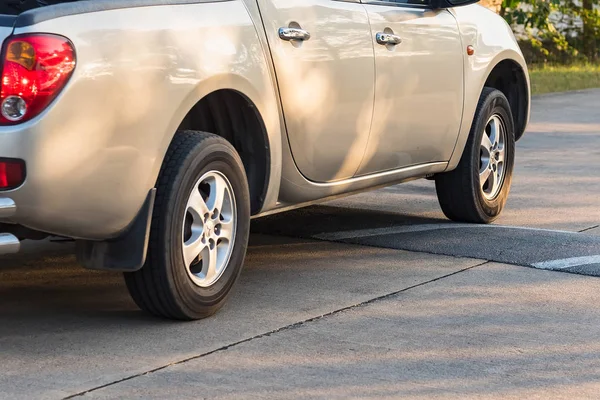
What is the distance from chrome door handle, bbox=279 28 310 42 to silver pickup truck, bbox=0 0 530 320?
1 cm

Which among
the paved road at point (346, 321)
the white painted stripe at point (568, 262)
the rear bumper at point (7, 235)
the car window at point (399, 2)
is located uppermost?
the car window at point (399, 2)

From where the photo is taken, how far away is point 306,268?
610 cm

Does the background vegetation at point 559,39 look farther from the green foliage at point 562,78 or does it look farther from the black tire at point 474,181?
the black tire at point 474,181

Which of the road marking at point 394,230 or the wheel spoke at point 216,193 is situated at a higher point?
the wheel spoke at point 216,193

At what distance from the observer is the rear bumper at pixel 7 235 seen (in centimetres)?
430

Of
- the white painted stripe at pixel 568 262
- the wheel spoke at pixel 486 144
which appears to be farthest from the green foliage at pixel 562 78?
the white painted stripe at pixel 568 262

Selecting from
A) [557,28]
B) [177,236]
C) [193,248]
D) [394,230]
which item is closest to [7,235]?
[177,236]

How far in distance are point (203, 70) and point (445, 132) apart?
7.09 ft

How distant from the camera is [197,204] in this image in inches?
196

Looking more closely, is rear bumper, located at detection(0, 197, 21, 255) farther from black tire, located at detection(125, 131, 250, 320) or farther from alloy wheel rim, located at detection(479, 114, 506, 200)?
alloy wheel rim, located at detection(479, 114, 506, 200)

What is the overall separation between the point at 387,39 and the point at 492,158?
5.21 ft

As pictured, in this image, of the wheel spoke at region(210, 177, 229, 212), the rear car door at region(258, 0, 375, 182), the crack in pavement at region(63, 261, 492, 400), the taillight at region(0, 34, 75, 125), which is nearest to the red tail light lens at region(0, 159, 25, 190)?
the taillight at region(0, 34, 75, 125)

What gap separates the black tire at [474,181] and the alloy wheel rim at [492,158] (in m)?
0.03

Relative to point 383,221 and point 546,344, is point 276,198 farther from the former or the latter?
point 383,221
